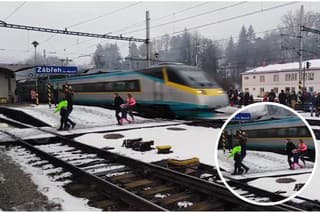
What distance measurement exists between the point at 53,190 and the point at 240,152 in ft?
15.2

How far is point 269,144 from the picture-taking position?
81.4 inches

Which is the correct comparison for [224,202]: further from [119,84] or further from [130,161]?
[119,84]

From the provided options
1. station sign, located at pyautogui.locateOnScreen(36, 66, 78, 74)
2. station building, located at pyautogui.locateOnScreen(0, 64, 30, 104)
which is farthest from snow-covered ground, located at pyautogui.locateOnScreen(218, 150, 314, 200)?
station building, located at pyautogui.locateOnScreen(0, 64, 30, 104)

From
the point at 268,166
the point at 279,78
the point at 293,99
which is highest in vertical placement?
the point at 279,78

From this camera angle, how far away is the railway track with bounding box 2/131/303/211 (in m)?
4.87

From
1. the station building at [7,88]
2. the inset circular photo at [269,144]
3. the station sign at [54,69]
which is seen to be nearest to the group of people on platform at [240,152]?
the inset circular photo at [269,144]

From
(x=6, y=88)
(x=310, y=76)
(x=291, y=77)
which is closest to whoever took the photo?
(x=6, y=88)

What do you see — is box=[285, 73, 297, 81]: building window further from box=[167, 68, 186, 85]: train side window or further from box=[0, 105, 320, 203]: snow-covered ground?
box=[0, 105, 320, 203]: snow-covered ground

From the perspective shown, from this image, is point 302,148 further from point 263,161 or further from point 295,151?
point 263,161

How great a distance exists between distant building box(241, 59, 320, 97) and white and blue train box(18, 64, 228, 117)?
3768cm

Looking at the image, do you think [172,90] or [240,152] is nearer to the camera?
[240,152]

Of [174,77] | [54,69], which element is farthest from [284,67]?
[54,69]

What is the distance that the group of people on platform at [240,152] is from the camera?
2.15 meters

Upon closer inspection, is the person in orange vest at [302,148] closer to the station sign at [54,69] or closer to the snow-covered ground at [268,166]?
the snow-covered ground at [268,166]
